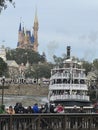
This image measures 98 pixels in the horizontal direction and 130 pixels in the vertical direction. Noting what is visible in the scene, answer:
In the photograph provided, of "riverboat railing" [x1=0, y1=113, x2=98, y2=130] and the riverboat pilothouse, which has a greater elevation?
the riverboat pilothouse

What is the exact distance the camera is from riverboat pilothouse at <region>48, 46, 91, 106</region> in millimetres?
65188

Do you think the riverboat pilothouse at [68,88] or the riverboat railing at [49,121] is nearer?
the riverboat railing at [49,121]

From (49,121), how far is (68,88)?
128 ft

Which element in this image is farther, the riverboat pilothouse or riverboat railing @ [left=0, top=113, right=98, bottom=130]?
the riverboat pilothouse

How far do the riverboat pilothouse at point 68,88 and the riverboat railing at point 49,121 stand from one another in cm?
3058

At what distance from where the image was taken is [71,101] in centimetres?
6438

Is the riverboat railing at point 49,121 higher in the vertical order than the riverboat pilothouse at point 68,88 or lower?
lower

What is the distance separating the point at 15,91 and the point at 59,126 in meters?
137

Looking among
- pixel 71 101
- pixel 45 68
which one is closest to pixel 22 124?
pixel 71 101

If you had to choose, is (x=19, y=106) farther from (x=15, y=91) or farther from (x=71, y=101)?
(x=15, y=91)

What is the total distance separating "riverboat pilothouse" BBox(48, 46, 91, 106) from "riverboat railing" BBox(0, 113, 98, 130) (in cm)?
3058

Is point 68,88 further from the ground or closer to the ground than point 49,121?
further from the ground

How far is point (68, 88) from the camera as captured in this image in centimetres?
7062

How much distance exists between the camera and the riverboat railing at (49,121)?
2973cm
